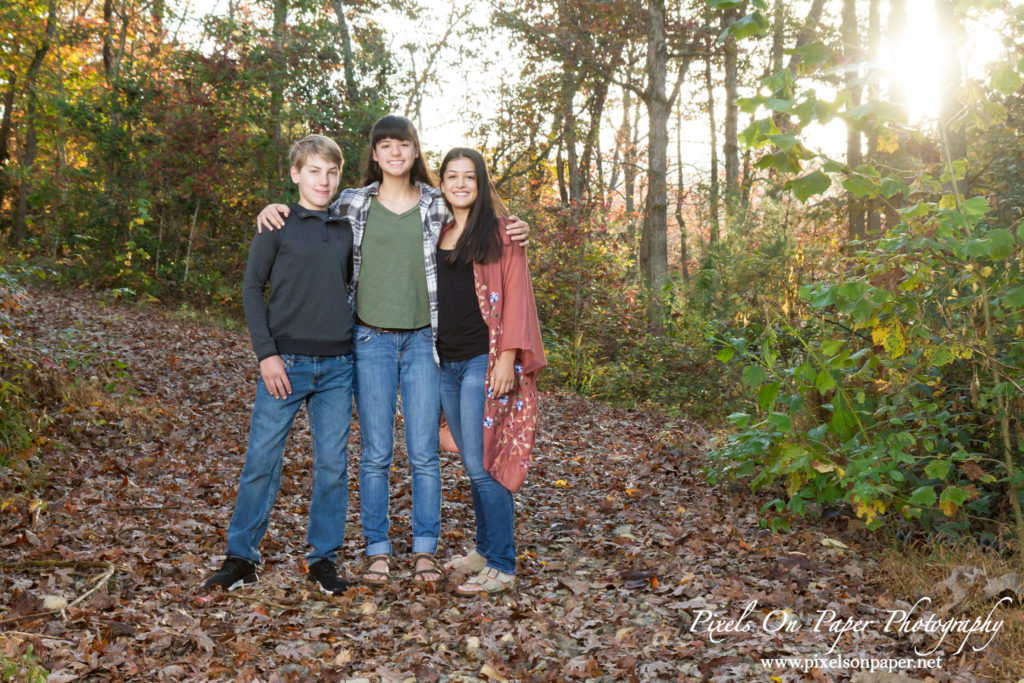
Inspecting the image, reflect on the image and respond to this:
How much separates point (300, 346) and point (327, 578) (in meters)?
1.12

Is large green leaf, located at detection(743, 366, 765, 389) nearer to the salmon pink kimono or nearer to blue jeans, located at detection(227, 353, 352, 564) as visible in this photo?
the salmon pink kimono

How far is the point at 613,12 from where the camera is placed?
45.1 ft

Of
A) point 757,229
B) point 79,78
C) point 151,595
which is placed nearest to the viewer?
point 151,595

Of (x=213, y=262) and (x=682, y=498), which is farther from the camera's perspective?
(x=213, y=262)

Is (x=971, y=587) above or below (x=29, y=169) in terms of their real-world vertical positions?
below

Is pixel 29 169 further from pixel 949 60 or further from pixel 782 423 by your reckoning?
pixel 949 60

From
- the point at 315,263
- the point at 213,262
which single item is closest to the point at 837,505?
the point at 315,263

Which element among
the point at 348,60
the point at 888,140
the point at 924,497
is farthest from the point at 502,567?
the point at 348,60

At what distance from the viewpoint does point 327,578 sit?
3.70m

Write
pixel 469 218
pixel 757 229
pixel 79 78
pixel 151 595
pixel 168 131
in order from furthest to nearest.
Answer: pixel 79 78 → pixel 168 131 → pixel 757 229 → pixel 469 218 → pixel 151 595

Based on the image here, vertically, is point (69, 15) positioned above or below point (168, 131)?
above

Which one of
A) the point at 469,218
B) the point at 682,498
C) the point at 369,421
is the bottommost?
the point at 682,498

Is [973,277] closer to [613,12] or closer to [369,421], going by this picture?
[369,421]

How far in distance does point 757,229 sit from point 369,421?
27.7ft
